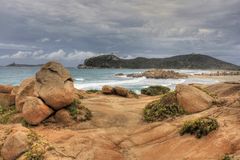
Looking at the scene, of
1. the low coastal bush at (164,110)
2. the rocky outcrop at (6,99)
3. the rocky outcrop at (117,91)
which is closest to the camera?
the low coastal bush at (164,110)

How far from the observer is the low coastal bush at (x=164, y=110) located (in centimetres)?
1444

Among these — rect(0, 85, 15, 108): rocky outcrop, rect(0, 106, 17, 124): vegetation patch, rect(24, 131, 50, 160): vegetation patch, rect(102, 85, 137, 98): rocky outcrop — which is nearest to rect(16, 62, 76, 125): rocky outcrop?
rect(0, 106, 17, 124): vegetation patch

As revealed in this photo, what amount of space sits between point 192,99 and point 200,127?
136 inches

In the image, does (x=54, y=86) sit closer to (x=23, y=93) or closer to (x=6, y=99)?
(x=23, y=93)

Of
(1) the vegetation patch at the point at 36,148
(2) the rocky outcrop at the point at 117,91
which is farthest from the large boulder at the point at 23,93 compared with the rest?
(2) the rocky outcrop at the point at 117,91

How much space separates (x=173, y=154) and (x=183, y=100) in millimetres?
4430

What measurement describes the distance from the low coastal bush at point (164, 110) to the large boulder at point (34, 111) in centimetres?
447

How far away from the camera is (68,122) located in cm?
1422

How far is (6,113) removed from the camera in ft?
52.3

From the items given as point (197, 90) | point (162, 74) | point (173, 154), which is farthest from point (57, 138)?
point (162, 74)

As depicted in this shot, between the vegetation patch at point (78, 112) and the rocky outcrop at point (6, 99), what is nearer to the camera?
the vegetation patch at point (78, 112)

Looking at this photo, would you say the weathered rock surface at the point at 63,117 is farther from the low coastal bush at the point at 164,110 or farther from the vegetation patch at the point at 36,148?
the low coastal bush at the point at 164,110

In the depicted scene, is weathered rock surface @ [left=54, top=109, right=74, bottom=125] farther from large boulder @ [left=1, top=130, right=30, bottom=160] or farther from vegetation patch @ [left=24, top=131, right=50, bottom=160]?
large boulder @ [left=1, top=130, right=30, bottom=160]

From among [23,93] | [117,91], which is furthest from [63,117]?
[117,91]
